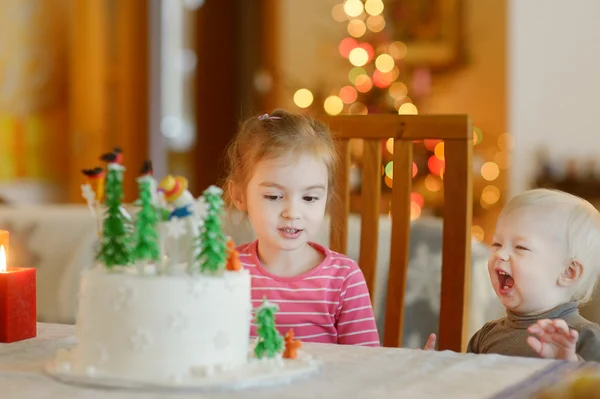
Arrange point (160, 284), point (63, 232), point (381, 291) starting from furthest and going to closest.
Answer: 1. point (63, 232)
2. point (381, 291)
3. point (160, 284)

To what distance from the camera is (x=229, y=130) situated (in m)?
6.57

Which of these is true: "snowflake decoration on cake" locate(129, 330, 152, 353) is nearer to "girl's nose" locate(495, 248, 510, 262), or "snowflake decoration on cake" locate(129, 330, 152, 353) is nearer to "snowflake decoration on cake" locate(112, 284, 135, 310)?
"snowflake decoration on cake" locate(112, 284, 135, 310)

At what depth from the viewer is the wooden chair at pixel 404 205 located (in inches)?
61.1

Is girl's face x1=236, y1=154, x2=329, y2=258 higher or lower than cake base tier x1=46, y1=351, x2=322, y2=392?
higher

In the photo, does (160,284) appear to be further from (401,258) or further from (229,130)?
(229,130)

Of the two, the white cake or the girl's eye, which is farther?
the girl's eye

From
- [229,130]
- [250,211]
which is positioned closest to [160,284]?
[250,211]

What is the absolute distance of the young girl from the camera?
151 cm

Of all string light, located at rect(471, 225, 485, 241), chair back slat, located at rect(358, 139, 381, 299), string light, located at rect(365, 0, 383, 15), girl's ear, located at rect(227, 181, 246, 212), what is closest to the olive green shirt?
chair back slat, located at rect(358, 139, 381, 299)

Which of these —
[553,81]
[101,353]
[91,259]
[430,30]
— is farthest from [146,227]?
[430,30]

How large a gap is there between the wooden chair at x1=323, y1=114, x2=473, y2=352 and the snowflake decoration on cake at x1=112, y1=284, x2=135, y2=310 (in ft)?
2.33

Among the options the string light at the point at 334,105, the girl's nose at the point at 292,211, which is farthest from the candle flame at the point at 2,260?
the string light at the point at 334,105

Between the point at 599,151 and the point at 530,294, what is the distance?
145 inches

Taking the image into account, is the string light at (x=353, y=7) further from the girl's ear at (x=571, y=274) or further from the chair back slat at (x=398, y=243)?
the girl's ear at (x=571, y=274)
